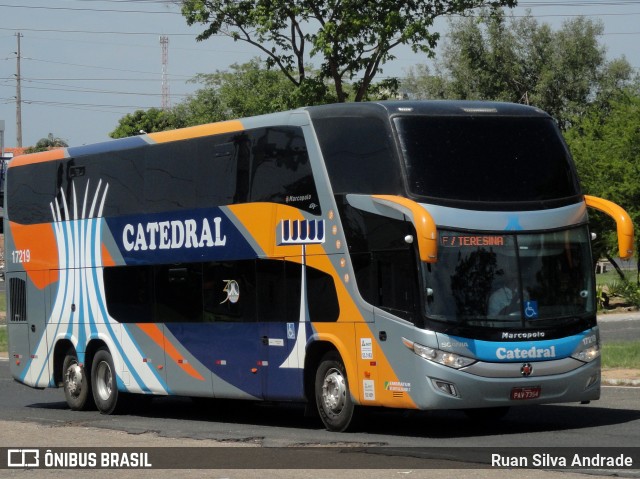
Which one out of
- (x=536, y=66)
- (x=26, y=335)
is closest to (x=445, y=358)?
(x=26, y=335)

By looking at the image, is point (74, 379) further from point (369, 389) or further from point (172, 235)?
point (369, 389)

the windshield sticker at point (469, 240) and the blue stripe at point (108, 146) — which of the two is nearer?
the windshield sticker at point (469, 240)

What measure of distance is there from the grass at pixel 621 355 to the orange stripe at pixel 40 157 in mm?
10222

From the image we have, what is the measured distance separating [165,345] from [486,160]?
642 centimetres

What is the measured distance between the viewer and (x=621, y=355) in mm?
25250

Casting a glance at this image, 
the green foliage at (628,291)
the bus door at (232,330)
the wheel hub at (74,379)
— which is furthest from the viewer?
the green foliage at (628,291)

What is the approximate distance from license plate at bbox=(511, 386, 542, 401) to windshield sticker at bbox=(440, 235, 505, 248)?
168 centimetres

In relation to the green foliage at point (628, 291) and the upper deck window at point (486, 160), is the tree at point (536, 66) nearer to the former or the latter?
the green foliage at point (628, 291)

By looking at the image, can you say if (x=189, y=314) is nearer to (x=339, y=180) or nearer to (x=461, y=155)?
(x=339, y=180)

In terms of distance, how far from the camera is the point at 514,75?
73.2 meters

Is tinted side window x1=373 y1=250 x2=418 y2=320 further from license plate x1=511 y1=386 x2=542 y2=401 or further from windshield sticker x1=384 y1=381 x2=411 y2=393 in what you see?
license plate x1=511 y1=386 x2=542 y2=401

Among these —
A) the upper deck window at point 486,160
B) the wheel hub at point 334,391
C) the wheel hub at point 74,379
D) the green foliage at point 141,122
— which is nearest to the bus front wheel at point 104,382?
the wheel hub at point 74,379

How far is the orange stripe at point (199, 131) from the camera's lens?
60.9 ft

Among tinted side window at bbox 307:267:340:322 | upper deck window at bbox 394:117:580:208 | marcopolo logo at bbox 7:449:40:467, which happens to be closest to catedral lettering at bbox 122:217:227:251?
tinted side window at bbox 307:267:340:322
